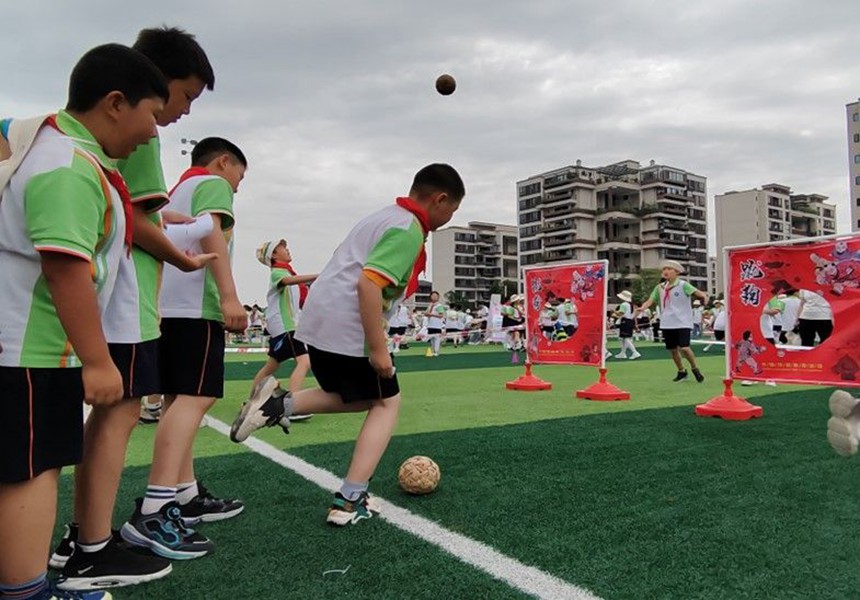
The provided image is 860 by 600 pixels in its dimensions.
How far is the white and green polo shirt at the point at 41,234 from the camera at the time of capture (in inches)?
68.9

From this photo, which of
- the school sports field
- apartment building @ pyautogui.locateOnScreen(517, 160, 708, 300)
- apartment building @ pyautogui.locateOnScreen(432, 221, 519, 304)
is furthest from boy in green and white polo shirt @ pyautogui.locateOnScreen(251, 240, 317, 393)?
apartment building @ pyautogui.locateOnScreen(432, 221, 519, 304)

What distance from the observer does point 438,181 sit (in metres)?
3.34

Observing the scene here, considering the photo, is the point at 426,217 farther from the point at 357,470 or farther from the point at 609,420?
the point at 609,420

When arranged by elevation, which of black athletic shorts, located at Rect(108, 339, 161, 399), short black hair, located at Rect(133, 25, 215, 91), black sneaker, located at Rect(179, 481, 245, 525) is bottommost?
black sneaker, located at Rect(179, 481, 245, 525)

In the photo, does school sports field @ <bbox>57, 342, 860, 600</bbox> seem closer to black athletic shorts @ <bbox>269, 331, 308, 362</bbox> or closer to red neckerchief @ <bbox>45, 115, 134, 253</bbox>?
black athletic shorts @ <bbox>269, 331, 308, 362</bbox>

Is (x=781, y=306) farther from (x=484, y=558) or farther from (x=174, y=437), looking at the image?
(x=174, y=437)

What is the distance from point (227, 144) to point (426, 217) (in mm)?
1187

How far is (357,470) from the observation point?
126 inches

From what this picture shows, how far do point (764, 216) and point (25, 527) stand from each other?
115m

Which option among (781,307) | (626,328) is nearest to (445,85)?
(781,307)

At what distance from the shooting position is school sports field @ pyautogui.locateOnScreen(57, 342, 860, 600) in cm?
241

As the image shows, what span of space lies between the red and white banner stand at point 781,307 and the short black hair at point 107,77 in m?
5.64

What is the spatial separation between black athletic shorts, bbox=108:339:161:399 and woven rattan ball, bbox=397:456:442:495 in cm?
153

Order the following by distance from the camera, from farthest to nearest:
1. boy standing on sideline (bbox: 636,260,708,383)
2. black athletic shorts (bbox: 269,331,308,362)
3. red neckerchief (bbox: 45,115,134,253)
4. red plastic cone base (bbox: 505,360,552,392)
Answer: boy standing on sideline (bbox: 636,260,708,383), red plastic cone base (bbox: 505,360,552,392), black athletic shorts (bbox: 269,331,308,362), red neckerchief (bbox: 45,115,134,253)
